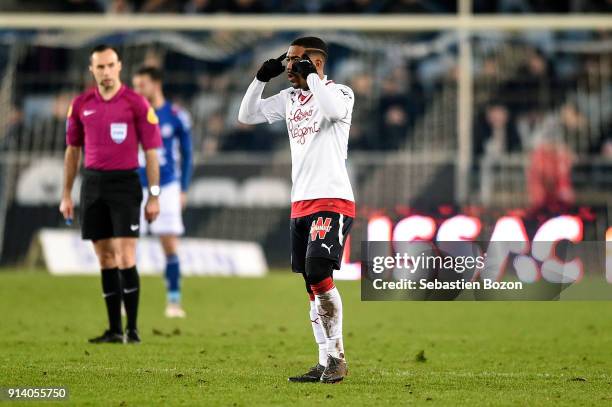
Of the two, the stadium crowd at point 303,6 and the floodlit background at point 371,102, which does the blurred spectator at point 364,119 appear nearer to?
the floodlit background at point 371,102

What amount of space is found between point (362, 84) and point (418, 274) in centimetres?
1382

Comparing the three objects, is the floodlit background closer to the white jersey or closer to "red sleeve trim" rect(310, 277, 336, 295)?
the white jersey

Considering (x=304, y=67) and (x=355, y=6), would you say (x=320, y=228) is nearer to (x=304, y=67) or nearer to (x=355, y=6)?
(x=304, y=67)

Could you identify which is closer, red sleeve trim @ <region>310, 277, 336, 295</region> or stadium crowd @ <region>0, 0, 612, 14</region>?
red sleeve trim @ <region>310, 277, 336, 295</region>

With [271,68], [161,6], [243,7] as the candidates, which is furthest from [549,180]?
[271,68]

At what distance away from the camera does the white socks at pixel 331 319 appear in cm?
723

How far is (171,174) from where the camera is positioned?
1238 centimetres

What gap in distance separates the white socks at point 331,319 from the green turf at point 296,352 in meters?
0.23

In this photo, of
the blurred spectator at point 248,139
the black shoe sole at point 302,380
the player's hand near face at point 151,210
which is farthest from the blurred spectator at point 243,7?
the black shoe sole at point 302,380

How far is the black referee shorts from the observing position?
9.48 metres

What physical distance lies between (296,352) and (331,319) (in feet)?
6.50

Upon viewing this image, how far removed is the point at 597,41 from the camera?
2227cm

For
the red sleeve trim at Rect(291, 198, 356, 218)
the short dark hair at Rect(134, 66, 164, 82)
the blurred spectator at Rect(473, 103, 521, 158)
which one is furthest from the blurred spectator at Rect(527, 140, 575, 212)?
the red sleeve trim at Rect(291, 198, 356, 218)

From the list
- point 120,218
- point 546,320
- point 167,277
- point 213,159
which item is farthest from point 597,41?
point 120,218
